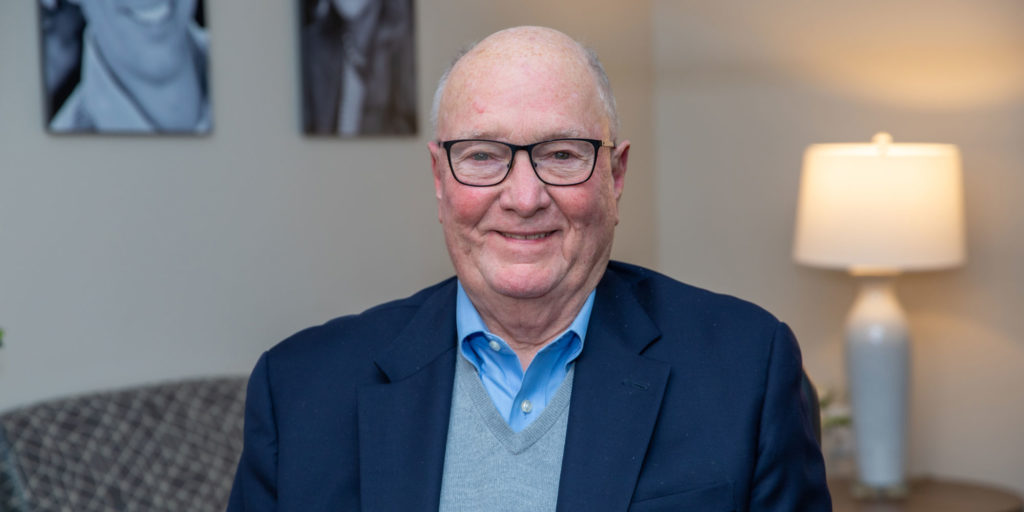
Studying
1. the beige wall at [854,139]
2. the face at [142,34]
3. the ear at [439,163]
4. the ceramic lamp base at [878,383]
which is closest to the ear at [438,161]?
the ear at [439,163]

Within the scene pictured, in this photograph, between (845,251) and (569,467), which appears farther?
(845,251)

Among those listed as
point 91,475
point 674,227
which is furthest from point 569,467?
point 674,227

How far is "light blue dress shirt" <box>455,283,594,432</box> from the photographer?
151cm

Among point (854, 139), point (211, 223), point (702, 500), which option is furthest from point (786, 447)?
point (854, 139)

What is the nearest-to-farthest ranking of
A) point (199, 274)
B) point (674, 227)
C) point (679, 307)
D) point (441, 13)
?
1. point (679, 307)
2. point (199, 274)
3. point (441, 13)
4. point (674, 227)

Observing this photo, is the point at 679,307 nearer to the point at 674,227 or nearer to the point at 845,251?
the point at 845,251

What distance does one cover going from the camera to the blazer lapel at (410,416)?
1438 millimetres

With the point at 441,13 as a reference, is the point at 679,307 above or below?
below

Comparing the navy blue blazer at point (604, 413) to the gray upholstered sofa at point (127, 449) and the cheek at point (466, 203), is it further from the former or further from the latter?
the gray upholstered sofa at point (127, 449)

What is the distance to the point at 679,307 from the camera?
155 cm

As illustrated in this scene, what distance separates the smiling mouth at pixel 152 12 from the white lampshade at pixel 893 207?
1.82 meters

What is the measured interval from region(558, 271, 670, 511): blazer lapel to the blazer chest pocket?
45 millimetres

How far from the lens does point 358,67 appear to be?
10.5 feet

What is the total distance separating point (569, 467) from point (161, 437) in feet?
4.86
